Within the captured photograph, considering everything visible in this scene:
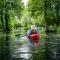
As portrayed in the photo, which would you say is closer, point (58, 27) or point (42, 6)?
point (58, 27)

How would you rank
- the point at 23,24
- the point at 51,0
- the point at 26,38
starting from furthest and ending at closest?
the point at 23,24 → the point at 51,0 → the point at 26,38

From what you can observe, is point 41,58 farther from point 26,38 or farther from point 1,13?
point 1,13

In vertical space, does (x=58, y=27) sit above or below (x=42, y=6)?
below

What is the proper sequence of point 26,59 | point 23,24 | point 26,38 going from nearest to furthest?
point 26,59 < point 26,38 < point 23,24

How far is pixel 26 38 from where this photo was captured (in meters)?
26.8

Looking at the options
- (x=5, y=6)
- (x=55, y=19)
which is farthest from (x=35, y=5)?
(x=5, y=6)

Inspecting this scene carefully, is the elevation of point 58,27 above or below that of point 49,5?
below

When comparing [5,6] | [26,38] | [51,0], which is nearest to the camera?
[26,38]

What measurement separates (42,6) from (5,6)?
29.1 ft

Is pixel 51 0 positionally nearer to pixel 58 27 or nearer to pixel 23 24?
pixel 58 27

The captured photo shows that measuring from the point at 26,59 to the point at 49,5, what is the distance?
37457 millimetres

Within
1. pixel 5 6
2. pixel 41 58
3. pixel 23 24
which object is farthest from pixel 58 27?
pixel 41 58

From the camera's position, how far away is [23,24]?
7356 centimetres

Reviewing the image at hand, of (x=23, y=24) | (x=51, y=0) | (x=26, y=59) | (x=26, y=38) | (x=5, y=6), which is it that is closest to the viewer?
(x=26, y=59)
